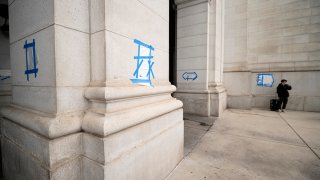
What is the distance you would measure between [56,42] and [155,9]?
149 cm

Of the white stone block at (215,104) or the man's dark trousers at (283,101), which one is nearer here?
the white stone block at (215,104)

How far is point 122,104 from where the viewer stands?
1766mm

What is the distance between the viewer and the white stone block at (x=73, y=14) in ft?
4.87

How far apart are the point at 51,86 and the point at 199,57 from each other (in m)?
5.60

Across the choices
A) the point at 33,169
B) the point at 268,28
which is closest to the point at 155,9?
the point at 33,169

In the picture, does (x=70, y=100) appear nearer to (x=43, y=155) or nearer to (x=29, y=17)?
(x=43, y=155)

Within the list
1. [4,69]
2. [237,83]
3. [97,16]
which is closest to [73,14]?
[97,16]

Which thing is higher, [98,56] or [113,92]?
[98,56]

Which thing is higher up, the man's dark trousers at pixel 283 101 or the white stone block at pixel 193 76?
the white stone block at pixel 193 76

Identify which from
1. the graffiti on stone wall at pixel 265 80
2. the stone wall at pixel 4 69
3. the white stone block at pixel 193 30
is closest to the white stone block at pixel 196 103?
the white stone block at pixel 193 30

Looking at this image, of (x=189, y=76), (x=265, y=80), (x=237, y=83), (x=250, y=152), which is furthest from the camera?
(x=265, y=80)

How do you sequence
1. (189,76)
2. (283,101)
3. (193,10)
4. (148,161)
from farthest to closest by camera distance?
(283,101) → (189,76) → (193,10) → (148,161)

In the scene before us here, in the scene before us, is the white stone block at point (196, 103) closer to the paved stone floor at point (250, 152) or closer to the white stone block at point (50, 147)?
the paved stone floor at point (250, 152)

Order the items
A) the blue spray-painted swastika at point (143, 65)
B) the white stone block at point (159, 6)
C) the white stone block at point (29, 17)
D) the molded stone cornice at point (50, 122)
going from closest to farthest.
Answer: the molded stone cornice at point (50, 122), the white stone block at point (29, 17), the blue spray-painted swastika at point (143, 65), the white stone block at point (159, 6)
